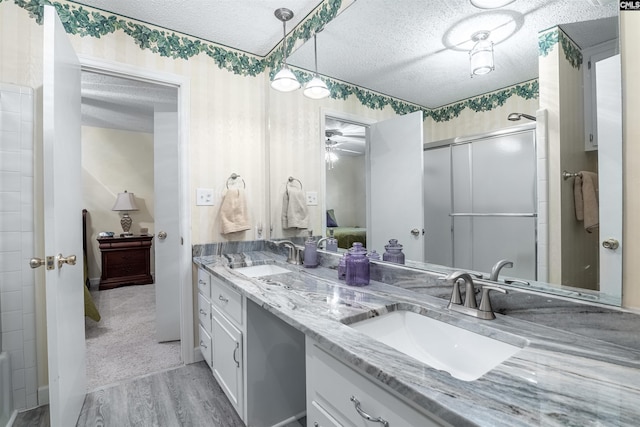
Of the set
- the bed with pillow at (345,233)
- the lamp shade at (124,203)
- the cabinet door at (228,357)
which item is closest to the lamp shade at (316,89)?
the bed with pillow at (345,233)

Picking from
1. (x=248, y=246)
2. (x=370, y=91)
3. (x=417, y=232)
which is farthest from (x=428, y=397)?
(x=248, y=246)

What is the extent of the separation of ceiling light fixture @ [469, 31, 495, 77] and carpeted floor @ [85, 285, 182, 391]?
8.27 feet

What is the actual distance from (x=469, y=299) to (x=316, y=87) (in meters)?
1.55

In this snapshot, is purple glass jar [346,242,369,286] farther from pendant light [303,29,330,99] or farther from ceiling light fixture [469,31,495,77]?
pendant light [303,29,330,99]

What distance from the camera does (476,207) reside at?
112 centimetres

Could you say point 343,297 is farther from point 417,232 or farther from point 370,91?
point 370,91

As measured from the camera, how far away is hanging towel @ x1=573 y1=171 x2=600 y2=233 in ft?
2.75

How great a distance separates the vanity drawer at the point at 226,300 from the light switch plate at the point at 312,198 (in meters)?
0.80

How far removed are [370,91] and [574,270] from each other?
118 cm

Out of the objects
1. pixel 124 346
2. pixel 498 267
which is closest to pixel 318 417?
pixel 498 267

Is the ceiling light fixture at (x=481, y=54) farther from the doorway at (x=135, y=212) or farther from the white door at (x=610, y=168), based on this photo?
the doorway at (x=135, y=212)

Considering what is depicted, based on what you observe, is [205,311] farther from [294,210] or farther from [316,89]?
[316,89]

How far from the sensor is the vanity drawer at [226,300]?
4.66 ft

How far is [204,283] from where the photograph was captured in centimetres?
194
